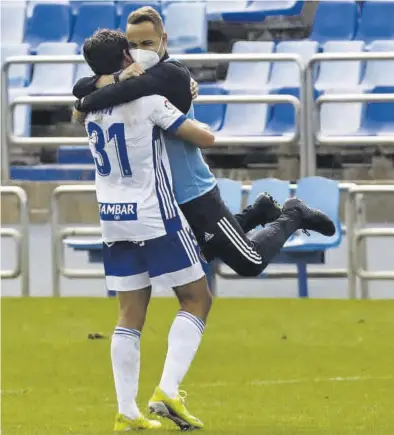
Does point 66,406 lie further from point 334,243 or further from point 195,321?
point 334,243

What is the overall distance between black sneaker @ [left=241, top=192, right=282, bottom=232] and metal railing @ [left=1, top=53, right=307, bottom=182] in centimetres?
531

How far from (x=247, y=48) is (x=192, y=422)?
35.4ft

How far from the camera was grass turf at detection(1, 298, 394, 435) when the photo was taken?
7238mm

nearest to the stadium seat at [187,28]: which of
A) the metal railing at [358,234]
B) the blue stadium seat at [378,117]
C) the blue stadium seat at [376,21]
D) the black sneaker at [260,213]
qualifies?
the blue stadium seat at [376,21]

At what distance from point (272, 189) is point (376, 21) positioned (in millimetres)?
6040

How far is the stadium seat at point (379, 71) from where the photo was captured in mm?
15805

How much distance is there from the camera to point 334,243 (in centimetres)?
1182

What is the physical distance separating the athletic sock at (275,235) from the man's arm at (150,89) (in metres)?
0.87

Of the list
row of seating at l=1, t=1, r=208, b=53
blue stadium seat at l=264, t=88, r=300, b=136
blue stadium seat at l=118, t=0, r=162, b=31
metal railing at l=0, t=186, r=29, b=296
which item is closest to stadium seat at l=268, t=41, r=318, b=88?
blue stadium seat at l=264, t=88, r=300, b=136

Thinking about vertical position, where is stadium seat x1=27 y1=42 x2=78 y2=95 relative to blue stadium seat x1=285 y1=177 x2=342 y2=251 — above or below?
above

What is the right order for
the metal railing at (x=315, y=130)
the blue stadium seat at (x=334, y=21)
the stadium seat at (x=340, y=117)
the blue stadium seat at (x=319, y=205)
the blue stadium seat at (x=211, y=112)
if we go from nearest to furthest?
the blue stadium seat at (x=319, y=205) < the metal railing at (x=315, y=130) < the stadium seat at (x=340, y=117) < the blue stadium seat at (x=211, y=112) < the blue stadium seat at (x=334, y=21)

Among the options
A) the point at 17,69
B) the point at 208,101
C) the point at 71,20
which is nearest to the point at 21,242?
the point at 208,101

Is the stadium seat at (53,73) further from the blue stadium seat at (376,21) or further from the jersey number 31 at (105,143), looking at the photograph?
the jersey number 31 at (105,143)

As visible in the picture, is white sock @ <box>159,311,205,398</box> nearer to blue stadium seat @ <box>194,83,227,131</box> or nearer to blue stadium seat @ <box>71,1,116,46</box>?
blue stadium seat @ <box>194,83,227,131</box>
